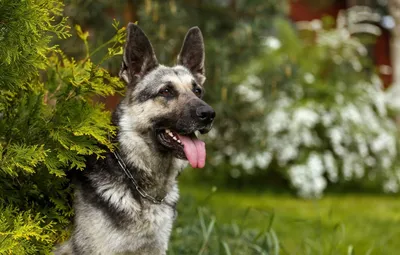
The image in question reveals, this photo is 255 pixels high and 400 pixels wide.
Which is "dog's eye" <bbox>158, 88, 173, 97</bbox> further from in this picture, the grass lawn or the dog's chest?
the grass lawn

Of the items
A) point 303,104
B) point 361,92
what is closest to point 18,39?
point 303,104

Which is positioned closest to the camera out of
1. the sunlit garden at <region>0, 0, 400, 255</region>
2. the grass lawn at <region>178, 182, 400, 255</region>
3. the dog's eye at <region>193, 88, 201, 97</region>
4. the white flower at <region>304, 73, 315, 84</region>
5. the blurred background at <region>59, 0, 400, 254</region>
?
the sunlit garden at <region>0, 0, 400, 255</region>

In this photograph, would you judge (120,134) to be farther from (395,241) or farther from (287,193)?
(287,193)

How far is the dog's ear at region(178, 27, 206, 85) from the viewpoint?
412cm

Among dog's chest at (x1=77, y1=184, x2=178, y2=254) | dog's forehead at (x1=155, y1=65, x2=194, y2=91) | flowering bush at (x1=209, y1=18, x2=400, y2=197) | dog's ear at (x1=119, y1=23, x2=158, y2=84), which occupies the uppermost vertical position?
dog's ear at (x1=119, y1=23, x2=158, y2=84)

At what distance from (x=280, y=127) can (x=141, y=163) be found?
233 inches

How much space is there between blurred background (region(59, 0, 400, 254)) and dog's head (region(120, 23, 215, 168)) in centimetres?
108

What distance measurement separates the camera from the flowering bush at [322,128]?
29.9 ft

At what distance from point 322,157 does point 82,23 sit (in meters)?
4.57

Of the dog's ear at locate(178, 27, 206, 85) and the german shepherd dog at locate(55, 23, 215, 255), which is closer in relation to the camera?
the german shepherd dog at locate(55, 23, 215, 255)

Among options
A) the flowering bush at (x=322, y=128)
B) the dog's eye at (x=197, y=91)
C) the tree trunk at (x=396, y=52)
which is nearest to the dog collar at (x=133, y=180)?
the dog's eye at (x=197, y=91)

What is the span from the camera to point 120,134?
361 cm

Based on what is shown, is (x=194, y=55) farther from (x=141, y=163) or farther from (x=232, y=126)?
(x=232, y=126)

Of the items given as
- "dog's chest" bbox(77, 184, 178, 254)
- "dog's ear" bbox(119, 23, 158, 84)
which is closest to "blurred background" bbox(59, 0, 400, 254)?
"dog's chest" bbox(77, 184, 178, 254)
